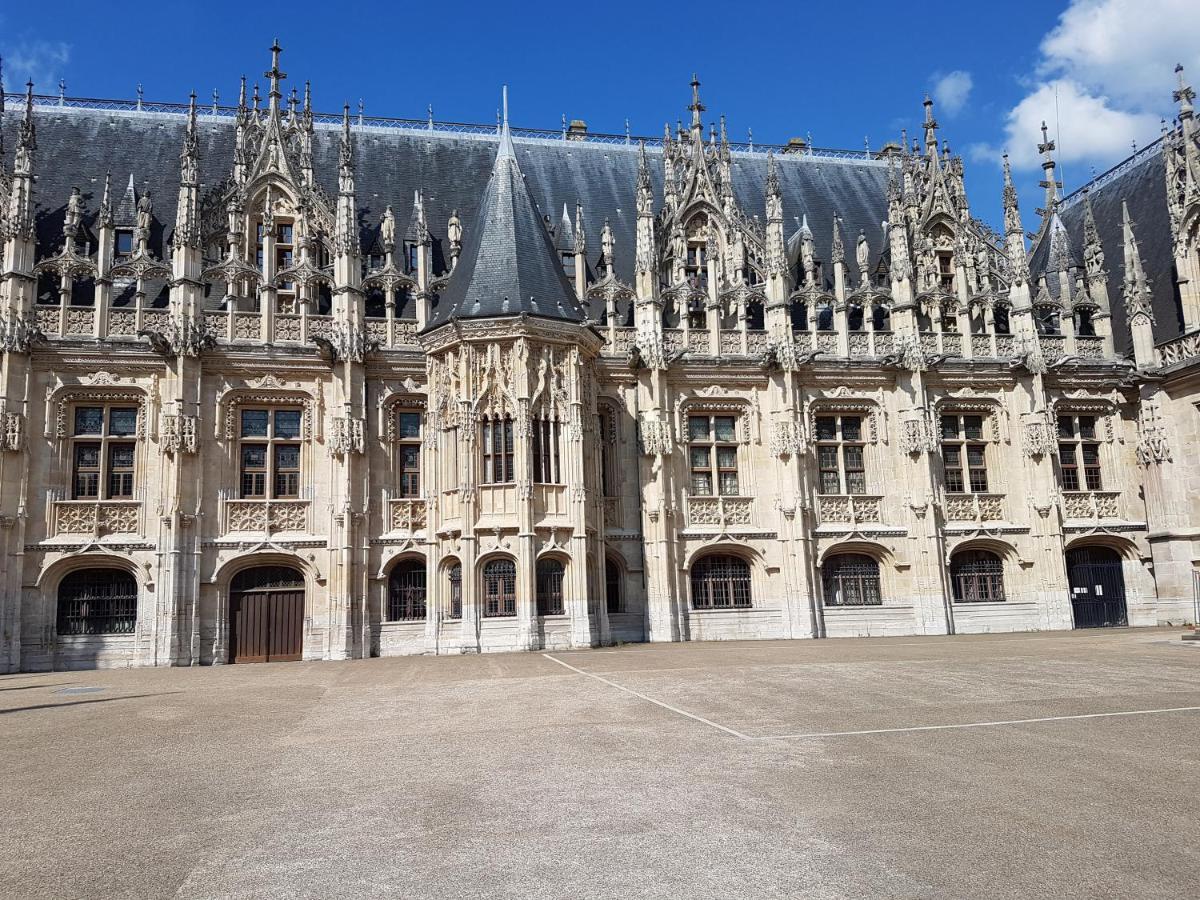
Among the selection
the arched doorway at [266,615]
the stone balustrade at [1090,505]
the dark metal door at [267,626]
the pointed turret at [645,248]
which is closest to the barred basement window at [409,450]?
the arched doorway at [266,615]

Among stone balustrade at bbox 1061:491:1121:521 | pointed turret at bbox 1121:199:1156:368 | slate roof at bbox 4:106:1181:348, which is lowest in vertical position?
stone balustrade at bbox 1061:491:1121:521

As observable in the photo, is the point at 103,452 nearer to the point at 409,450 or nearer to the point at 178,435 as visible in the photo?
the point at 178,435

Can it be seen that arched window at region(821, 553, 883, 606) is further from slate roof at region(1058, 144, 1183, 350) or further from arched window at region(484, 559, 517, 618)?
slate roof at region(1058, 144, 1183, 350)

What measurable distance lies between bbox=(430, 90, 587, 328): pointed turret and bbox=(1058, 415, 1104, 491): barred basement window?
17218mm

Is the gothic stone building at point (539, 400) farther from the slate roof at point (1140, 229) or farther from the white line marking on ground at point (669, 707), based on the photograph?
the white line marking on ground at point (669, 707)

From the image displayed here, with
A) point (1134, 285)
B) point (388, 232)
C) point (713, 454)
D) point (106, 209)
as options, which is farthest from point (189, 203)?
point (1134, 285)

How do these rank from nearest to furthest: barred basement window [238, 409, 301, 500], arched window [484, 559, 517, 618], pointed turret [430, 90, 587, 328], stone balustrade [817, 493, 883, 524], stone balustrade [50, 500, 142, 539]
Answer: stone balustrade [50, 500, 142, 539] → arched window [484, 559, 517, 618] → pointed turret [430, 90, 587, 328] → barred basement window [238, 409, 301, 500] → stone balustrade [817, 493, 883, 524]

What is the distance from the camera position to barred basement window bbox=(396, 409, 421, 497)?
26.2 m

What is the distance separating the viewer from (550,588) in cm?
2420

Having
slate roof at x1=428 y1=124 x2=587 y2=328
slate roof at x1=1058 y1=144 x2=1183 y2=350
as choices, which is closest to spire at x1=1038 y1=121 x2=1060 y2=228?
slate roof at x1=1058 y1=144 x2=1183 y2=350

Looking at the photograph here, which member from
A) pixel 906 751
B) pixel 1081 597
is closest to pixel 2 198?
pixel 906 751

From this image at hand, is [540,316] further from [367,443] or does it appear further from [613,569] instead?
[613,569]

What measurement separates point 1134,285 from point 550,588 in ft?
73.0

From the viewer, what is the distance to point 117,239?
27047 mm
